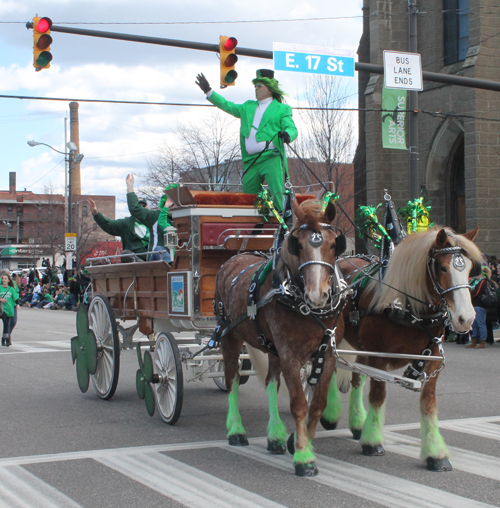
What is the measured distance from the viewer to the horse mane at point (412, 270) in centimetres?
530

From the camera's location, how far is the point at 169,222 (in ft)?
28.2

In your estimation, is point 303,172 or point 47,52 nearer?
point 47,52

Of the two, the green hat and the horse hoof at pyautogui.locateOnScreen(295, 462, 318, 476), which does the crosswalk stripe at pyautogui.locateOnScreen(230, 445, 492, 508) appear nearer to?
the horse hoof at pyautogui.locateOnScreen(295, 462, 318, 476)

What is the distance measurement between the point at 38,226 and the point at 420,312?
57.3 meters

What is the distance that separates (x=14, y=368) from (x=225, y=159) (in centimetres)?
2731

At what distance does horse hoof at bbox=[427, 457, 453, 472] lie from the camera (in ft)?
17.2

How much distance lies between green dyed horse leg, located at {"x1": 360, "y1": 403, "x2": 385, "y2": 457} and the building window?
736 inches

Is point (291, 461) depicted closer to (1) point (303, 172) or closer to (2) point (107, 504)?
(2) point (107, 504)

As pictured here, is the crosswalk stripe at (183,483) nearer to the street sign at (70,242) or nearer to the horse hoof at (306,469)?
the horse hoof at (306,469)

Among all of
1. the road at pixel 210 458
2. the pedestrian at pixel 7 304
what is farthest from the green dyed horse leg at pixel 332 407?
the pedestrian at pixel 7 304

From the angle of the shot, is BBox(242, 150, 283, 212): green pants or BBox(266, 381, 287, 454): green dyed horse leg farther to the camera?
BBox(242, 150, 283, 212): green pants

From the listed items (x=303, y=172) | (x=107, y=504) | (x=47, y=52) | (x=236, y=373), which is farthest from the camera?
(x=303, y=172)

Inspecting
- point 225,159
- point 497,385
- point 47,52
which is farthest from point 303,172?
point 497,385

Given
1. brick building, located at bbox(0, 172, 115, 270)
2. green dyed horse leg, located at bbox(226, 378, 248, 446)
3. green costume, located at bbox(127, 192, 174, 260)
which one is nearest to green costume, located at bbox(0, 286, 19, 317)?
green costume, located at bbox(127, 192, 174, 260)
